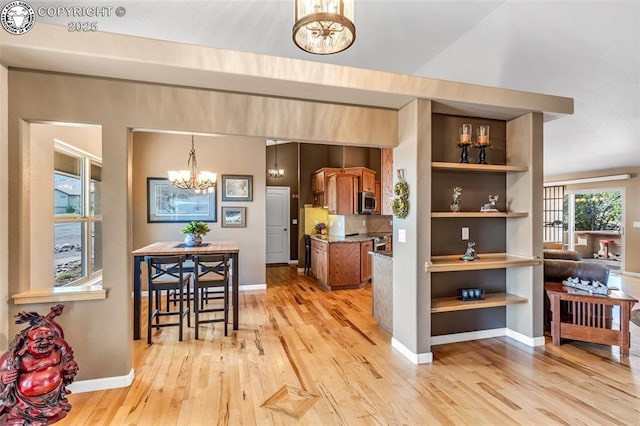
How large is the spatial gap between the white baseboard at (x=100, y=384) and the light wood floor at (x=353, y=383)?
7 centimetres

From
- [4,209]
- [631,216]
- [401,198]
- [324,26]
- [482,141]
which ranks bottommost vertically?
[631,216]

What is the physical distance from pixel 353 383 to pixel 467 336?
162 cm

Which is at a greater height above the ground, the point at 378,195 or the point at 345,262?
the point at 378,195

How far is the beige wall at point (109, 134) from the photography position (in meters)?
2.27

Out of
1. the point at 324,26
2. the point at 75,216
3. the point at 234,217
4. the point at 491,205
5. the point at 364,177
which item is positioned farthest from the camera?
the point at 364,177

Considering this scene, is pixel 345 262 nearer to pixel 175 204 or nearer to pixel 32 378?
pixel 175 204

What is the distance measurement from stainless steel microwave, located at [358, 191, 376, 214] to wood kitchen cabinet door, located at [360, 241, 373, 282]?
666 mm

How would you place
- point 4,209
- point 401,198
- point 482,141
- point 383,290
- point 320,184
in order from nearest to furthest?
point 4,209 → point 401,198 → point 482,141 → point 383,290 → point 320,184

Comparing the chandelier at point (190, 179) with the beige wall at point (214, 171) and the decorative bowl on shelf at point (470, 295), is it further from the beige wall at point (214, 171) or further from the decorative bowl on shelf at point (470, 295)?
the decorative bowl on shelf at point (470, 295)

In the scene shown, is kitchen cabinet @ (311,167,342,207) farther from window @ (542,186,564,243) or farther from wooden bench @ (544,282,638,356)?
window @ (542,186,564,243)

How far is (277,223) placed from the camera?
8609 mm

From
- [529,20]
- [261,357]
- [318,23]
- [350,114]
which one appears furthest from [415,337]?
[529,20]

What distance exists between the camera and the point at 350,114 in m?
3.02

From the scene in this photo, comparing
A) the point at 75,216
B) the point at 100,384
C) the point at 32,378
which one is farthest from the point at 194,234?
the point at 32,378
